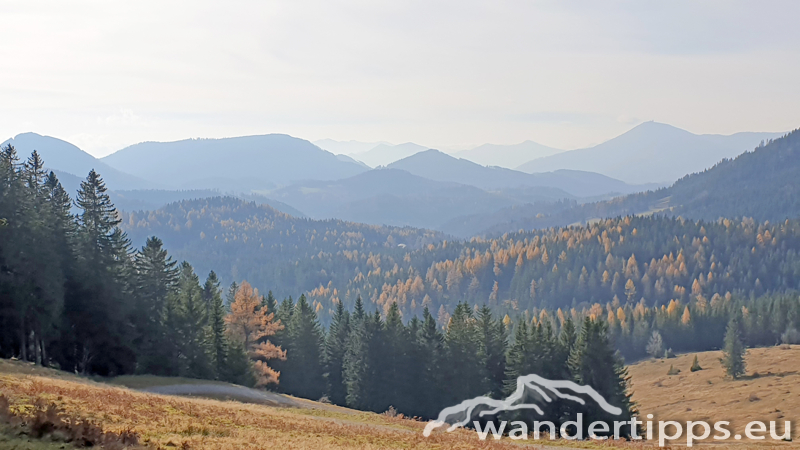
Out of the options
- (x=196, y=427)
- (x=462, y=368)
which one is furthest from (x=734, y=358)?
(x=196, y=427)

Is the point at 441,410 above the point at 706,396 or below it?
above

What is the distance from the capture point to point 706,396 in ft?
299

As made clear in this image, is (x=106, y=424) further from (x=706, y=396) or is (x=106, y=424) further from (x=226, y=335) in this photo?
(x=706, y=396)

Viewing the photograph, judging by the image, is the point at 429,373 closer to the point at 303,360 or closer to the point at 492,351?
the point at 492,351

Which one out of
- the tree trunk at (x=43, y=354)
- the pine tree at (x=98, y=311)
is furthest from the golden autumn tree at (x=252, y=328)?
the tree trunk at (x=43, y=354)

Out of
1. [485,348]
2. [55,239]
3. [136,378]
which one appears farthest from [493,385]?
[55,239]

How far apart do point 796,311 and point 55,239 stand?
147 m

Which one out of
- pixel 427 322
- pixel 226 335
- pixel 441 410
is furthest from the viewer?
pixel 427 322

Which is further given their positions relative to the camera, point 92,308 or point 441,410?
point 441,410

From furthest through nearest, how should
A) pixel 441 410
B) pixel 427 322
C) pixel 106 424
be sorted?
1. pixel 427 322
2. pixel 441 410
3. pixel 106 424

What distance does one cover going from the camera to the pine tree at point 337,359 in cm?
7294

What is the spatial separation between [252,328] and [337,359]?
1540 cm

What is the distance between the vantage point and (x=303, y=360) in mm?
72750

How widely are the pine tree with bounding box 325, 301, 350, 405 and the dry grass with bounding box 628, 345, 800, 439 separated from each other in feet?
137
